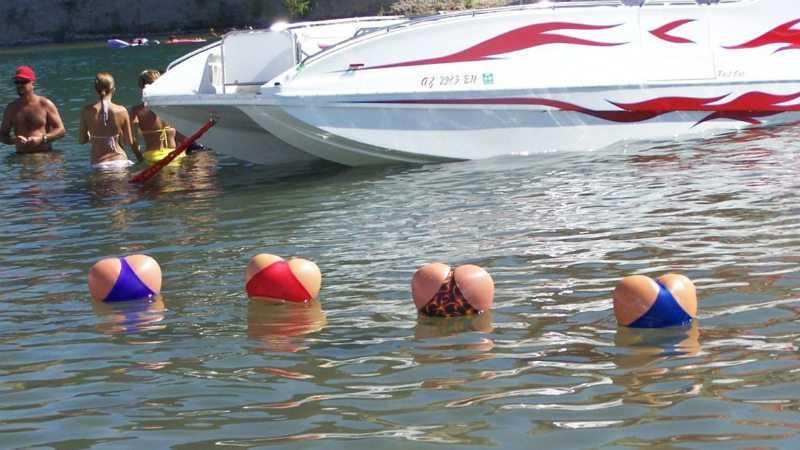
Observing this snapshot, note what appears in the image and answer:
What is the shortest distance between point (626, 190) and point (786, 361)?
18.4 ft

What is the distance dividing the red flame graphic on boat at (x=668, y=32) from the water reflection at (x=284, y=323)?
24.1ft

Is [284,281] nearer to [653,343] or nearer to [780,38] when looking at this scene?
[653,343]

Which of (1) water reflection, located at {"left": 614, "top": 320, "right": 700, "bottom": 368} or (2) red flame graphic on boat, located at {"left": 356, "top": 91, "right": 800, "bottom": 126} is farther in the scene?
(2) red flame graphic on boat, located at {"left": 356, "top": 91, "right": 800, "bottom": 126}

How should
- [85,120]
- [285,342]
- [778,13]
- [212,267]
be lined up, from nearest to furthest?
[285,342], [212,267], [778,13], [85,120]

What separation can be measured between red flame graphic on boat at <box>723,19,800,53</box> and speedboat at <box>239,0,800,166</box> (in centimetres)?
1

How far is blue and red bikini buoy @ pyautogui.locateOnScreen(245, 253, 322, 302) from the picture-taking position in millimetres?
8703

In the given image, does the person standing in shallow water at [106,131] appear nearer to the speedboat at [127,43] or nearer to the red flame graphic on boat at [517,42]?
the red flame graphic on boat at [517,42]

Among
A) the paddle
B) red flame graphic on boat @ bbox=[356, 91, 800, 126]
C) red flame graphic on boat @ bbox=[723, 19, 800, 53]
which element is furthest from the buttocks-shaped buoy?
red flame graphic on boat @ bbox=[723, 19, 800, 53]

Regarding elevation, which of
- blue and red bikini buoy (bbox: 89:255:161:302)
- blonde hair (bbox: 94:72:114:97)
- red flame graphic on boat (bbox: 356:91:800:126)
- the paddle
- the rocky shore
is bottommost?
blue and red bikini buoy (bbox: 89:255:161:302)

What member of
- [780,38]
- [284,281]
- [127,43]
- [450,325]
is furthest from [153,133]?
[127,43]

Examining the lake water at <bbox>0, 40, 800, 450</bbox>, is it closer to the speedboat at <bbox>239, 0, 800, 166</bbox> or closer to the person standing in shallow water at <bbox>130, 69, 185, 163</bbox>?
the speedboat at <bbox>239, 0, 800, 166</bbox>

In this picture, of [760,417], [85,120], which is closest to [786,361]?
[760,417]

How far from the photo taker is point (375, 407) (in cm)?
641

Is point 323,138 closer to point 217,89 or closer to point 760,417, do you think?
point 217,89
